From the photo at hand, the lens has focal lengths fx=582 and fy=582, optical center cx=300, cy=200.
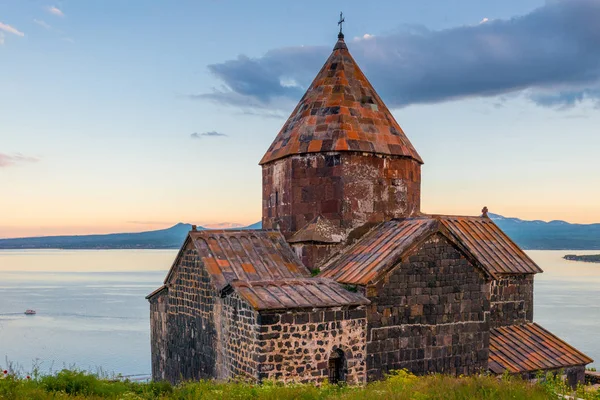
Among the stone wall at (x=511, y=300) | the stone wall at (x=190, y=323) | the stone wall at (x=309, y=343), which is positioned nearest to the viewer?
the stone wall at (x=309, y=343)

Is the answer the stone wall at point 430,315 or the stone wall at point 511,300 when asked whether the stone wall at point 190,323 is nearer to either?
the stone wall at point 430,315

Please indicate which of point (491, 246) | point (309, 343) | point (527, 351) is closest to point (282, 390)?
point (309, 343)

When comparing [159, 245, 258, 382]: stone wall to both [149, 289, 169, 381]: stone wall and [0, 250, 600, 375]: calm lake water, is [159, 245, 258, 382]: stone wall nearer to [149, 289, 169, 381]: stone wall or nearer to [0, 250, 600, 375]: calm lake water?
[149, 289, 169, 381]: stone wall

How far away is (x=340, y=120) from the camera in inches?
484

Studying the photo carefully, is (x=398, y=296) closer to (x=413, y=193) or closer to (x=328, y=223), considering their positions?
(x=328, y=223)

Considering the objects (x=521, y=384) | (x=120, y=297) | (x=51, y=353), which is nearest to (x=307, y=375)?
(x=521, y=384)

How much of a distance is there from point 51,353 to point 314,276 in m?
24.5

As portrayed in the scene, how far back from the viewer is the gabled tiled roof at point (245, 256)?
10828 millimetres

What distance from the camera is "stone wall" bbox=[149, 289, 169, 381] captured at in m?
13.0

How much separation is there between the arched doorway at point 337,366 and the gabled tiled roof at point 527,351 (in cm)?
359

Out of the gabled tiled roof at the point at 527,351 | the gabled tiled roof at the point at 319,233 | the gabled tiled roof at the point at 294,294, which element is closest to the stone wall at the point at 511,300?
the gabled tiled roof at the point at 527,351

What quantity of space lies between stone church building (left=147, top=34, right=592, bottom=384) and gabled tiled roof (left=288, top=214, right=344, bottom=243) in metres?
0.03

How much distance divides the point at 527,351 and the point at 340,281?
18.2ft

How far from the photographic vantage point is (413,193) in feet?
42.2
